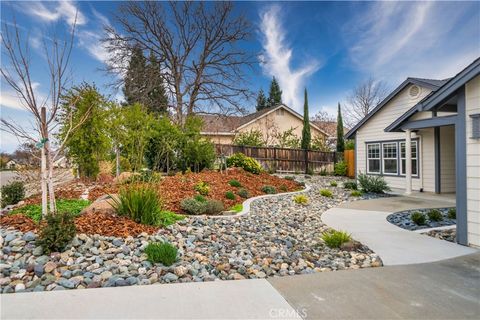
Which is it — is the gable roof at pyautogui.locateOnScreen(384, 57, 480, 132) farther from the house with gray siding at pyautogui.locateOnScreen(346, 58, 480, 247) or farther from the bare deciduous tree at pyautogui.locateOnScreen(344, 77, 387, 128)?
the bare deciduous tree at pyautogui.locateOnScreen(344, 77, 387, 128)

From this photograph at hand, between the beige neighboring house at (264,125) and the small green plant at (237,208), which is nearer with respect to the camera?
the small green plant at (237,208)

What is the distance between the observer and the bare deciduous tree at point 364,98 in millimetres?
26984

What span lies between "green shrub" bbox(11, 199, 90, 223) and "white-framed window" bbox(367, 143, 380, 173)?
1167 cm

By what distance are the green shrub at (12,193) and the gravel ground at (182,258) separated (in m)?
3.36

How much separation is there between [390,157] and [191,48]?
1470 centimetres

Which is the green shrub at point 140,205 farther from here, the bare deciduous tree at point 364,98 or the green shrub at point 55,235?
the bare deciduous tree at point 364,98

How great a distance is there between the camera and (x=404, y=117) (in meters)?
9.68

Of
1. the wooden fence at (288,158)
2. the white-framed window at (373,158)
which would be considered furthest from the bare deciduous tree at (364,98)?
the white-framed window at (373,158)

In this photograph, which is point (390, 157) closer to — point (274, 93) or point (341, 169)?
point (341, 169)

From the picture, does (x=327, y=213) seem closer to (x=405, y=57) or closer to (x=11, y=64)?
(x=11, y=64)

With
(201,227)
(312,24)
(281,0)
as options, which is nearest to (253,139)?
(312,24)

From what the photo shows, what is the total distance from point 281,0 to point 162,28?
463 inches

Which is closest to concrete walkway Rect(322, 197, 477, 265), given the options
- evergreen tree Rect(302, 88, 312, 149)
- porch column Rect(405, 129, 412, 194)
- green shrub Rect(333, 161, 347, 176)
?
porch column Rect(405, 129, 412, 194)

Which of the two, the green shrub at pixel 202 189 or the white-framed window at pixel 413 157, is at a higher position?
the white-framed window at pixel 413 157
